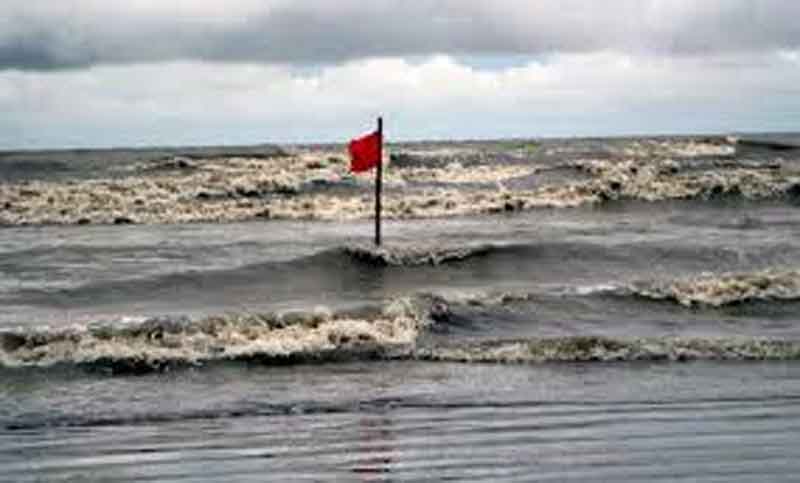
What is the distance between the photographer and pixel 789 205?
3656 centimetres

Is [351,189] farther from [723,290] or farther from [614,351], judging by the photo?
[614,351]

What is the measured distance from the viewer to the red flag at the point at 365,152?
65.3 ft

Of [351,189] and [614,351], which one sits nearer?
[614,351]

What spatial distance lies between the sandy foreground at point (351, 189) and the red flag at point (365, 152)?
1489cm

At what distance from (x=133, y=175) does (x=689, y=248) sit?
3104 centimetres

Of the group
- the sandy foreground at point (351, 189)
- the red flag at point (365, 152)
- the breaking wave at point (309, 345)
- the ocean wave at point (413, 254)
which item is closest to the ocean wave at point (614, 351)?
the breaking wave at point (309, 345)

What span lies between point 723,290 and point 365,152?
18.9 feet

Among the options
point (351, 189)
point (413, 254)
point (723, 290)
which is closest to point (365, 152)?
point (413, 254)

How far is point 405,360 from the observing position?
14.2m

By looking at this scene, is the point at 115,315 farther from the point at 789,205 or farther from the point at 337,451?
the point at 789,205

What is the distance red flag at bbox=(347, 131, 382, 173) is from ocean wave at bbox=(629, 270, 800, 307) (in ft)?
14.4

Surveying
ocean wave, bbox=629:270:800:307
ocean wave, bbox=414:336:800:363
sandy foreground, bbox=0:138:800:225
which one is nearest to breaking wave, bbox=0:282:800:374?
ocean wave, bbox=414:336:800:363

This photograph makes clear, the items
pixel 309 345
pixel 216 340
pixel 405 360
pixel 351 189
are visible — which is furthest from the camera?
pixel 351 189

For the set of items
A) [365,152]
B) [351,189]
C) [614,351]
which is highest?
[365,152]
